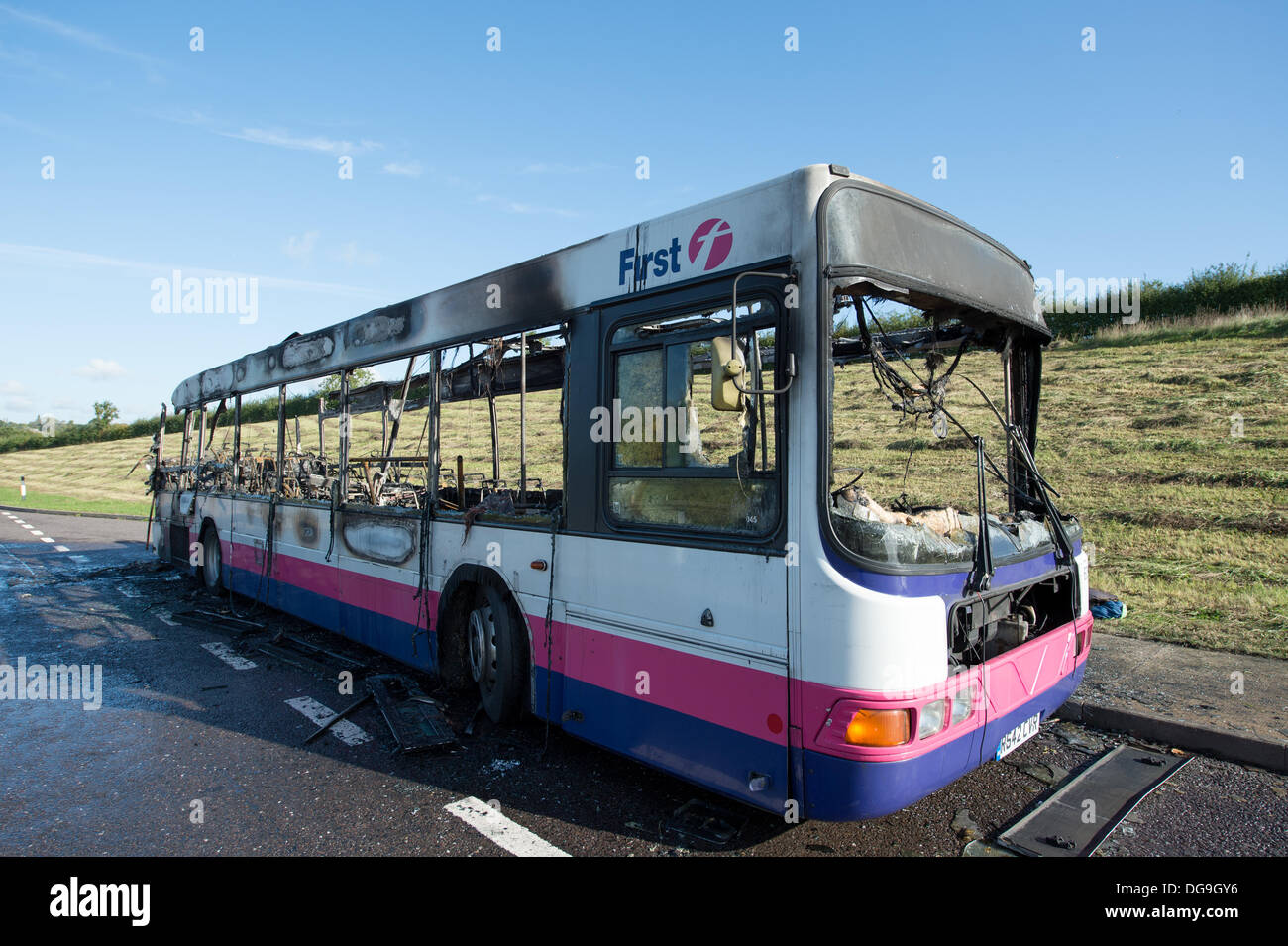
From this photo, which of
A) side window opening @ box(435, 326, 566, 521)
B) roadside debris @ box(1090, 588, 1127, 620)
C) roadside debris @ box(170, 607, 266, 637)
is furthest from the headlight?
roadside debris @ box(170, 607, 266, 637)

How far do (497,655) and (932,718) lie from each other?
2908 mm

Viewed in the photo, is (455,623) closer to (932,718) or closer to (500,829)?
(500,829)

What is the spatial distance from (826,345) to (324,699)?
4956mm

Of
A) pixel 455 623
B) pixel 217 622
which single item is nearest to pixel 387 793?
pixel 455 623

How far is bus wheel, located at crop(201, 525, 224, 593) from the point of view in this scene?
10172 mm

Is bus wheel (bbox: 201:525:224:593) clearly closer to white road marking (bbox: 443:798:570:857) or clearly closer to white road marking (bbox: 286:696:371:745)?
white road marking (bbox: 286:696:371:745)

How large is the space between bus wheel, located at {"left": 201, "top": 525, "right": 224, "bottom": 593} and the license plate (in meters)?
9.71

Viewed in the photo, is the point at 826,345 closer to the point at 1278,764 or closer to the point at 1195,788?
the point at 1195,788

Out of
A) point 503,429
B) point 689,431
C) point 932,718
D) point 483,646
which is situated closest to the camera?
point 932,718

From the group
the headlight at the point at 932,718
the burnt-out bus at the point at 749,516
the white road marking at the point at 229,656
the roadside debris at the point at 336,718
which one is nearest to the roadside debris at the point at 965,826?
the burnt-out bus at the point at 749,516

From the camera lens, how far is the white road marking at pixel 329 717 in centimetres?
519

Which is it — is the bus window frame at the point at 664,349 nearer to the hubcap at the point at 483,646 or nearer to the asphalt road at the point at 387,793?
the asphalt road at the point at 387,793

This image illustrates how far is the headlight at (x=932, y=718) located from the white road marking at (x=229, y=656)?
616 centimetres

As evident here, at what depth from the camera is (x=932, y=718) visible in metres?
3.19
